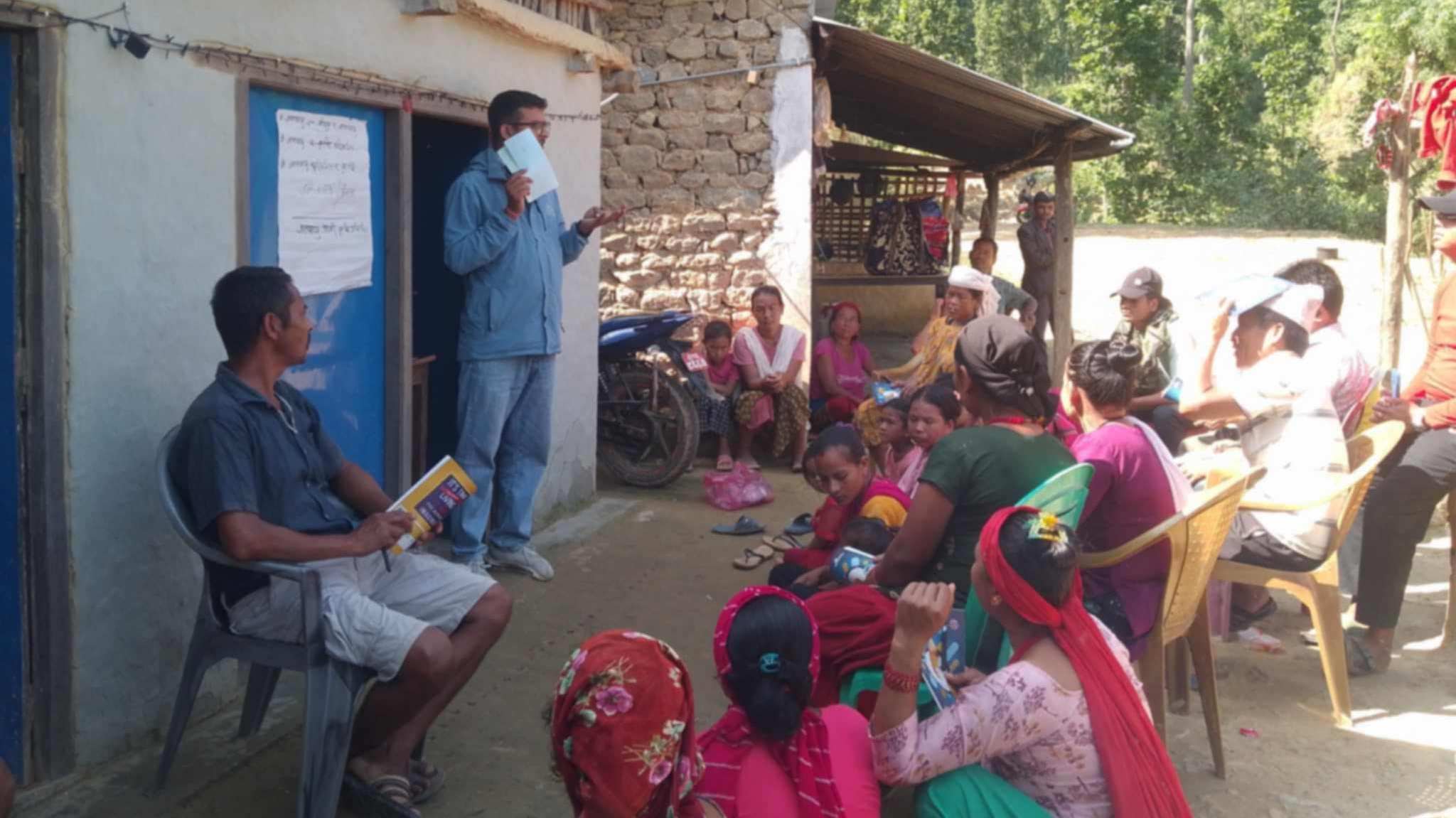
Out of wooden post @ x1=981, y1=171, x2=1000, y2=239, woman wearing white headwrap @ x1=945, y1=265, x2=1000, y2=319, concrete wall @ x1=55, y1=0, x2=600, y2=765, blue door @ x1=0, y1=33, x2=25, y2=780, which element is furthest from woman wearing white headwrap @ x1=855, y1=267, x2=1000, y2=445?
wooden post @ x1=981, y1=171, x2=1000, y2=239

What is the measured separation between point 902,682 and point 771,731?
307mm

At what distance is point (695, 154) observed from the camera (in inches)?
328

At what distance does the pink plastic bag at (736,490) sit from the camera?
274 inches

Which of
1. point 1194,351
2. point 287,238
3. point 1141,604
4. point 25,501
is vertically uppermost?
point 287,238

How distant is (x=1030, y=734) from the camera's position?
2.35 metres

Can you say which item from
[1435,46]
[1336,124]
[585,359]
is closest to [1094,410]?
[585,359]

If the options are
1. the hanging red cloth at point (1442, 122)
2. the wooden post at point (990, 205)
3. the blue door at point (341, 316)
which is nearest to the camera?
the blue door at point (341, 316)

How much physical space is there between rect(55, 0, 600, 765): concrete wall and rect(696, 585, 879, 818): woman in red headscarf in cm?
190

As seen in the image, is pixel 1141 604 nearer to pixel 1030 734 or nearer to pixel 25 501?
pixel 1030 734

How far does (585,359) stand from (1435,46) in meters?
A: 12.4

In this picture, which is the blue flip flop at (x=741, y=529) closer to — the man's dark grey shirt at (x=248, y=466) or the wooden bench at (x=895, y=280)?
the man's dark grey shirt at (x=248, y=466)

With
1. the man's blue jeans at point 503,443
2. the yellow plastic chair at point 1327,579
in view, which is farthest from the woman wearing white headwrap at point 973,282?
the yellow plastic chair at point 1327,579

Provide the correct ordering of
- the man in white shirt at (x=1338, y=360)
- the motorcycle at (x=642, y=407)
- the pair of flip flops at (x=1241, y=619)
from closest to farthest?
the man in white shirt at (x=1338, y=360) → the pair of flip flops at (x=1241, y=619) → the motorcycle at (x=642, y=407)

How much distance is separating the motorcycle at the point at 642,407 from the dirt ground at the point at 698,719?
19.6 inches
